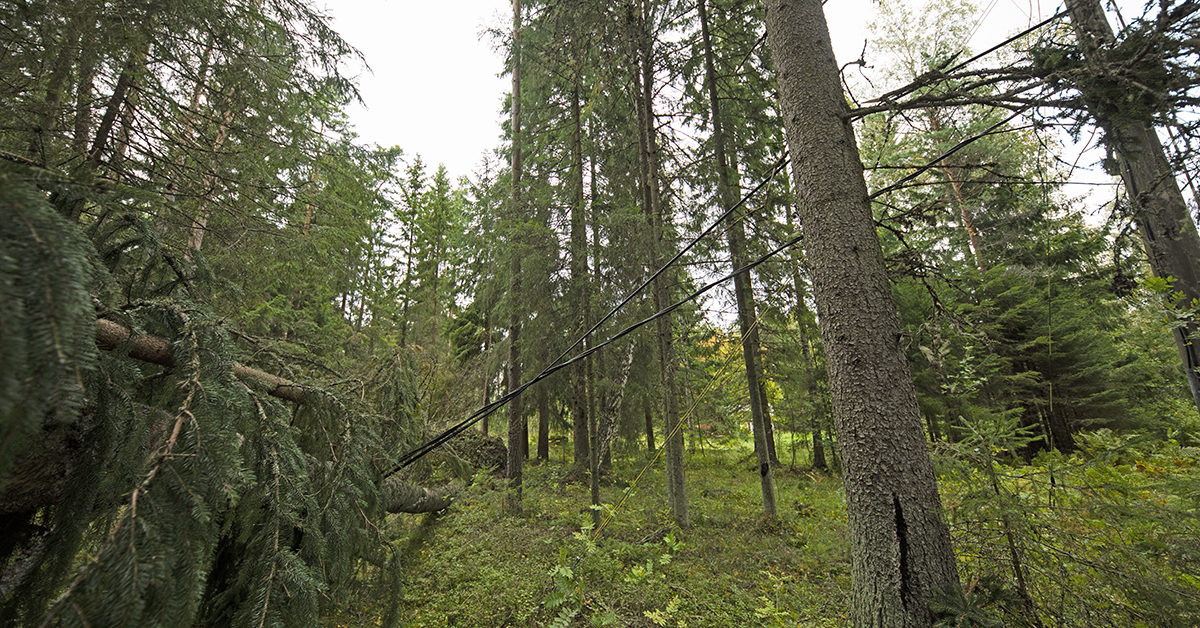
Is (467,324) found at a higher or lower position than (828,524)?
higher

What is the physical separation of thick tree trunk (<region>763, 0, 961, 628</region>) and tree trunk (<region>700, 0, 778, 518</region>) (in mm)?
4375

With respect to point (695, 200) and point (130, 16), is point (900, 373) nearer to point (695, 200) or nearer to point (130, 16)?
point (130, 16)


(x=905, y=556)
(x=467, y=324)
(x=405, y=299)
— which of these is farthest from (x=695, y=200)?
(x=405, y=299)

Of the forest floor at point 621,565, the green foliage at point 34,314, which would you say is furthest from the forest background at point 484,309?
the forest floor at point 621,565

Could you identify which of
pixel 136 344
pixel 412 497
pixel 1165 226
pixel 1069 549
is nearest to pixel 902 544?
pixel 1069 549

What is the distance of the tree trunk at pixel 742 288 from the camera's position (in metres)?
7.41

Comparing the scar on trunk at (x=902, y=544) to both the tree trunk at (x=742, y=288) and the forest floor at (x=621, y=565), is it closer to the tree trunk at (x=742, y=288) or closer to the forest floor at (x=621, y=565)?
the forest floor at (x=621, y=565)

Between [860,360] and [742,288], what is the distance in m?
5.69

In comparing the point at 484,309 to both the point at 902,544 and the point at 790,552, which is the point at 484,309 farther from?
the point at 902,544

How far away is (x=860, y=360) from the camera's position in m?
2.27

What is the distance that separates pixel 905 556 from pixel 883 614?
30 centimetres

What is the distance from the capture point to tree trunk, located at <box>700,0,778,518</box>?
7410mm

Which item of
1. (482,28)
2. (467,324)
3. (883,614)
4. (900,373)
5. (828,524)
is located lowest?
(828,524)

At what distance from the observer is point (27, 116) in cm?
292
